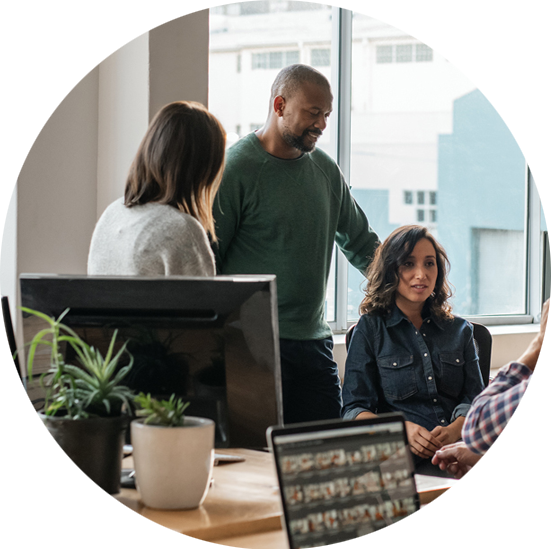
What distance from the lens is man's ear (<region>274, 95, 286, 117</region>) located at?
201cm

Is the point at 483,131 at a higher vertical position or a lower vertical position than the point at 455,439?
higher

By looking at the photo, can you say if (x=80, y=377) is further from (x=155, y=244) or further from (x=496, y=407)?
(x=496, y=407)

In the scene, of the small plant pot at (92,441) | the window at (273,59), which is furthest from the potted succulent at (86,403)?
the window at (273,59)

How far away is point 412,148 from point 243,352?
2332mm

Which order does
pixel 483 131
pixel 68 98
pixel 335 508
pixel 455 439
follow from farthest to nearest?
pixel 483 131, pixel 68 98, pixel 455 439, pixel 335 508

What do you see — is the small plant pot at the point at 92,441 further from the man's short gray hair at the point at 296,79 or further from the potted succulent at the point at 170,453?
the man's short gray hair at the point at 296,79

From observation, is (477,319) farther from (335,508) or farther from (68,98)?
(335,508)

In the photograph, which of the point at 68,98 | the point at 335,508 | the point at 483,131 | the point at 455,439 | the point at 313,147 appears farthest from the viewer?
the point at 483,131

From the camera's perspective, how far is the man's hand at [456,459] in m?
1.46

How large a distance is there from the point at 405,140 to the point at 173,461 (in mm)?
2423

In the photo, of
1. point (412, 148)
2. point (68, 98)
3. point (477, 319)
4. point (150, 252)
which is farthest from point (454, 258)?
point (150, 252)

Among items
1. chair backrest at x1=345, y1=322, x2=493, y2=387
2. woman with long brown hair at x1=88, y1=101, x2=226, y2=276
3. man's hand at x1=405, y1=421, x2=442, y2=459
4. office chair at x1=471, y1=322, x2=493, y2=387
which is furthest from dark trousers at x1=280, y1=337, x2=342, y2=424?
woman with long brown hair at x1=88, y1=101, x2=226, y2=276

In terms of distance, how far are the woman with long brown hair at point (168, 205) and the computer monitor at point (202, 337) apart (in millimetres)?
251

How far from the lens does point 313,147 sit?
6.56 feet
